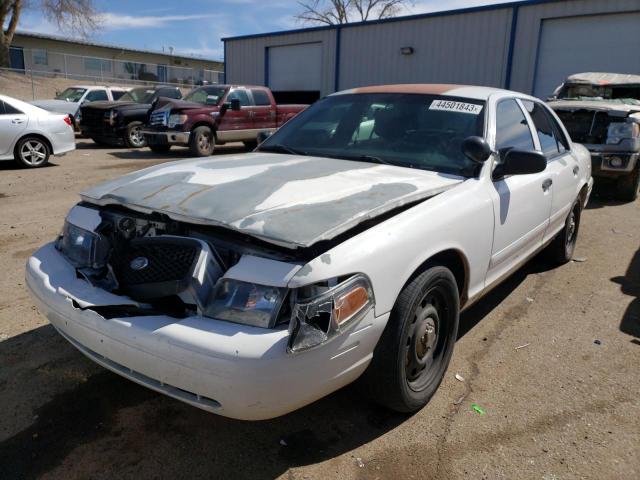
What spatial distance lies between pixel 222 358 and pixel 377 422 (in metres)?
1.12

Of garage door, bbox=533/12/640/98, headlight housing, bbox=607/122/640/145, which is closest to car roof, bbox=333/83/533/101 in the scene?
headlight housing, bbox=607/122/640/145

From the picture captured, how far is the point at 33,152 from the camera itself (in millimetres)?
10375

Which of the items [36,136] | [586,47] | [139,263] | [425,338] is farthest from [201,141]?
[586,47]

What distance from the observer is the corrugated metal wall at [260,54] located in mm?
21484

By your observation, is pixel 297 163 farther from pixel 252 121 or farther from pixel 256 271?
pixel 252 121

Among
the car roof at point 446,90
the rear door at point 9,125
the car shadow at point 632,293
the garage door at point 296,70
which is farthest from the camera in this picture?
the garage door at point 296,70

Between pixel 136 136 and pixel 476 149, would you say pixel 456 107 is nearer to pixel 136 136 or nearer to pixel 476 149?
pixel 476 149

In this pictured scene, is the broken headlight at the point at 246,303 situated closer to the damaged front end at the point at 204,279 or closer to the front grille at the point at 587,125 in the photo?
the damaged front end at the point at 204,279

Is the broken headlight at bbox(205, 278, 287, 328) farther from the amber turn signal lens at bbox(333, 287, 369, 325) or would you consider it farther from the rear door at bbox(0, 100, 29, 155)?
the rear door at bbox(0, 100, 29, 155)

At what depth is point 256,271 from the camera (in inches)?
81.4

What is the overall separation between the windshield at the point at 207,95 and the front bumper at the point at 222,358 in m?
11.8

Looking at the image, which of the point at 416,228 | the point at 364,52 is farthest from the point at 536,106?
the point at 364,52

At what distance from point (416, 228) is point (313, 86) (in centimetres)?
2087

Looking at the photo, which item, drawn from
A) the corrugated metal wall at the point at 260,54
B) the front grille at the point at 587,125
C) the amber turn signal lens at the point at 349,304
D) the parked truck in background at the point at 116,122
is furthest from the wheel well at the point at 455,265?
the corrugated metal wall at the point at 260,54
